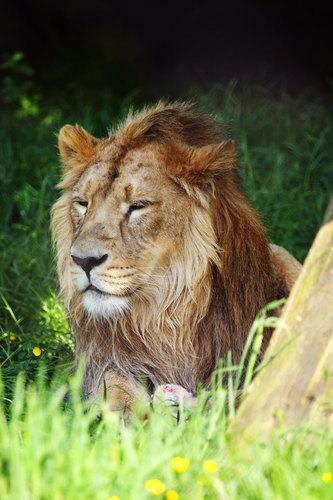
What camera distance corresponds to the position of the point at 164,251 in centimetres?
352

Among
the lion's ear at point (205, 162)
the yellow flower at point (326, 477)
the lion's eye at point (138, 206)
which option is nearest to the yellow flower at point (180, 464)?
the yellow flower at point (326, 477)

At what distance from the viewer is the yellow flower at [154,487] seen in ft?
7.21

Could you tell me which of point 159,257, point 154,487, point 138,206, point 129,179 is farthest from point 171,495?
point 129,179

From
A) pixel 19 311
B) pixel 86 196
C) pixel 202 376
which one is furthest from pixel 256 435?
Result: pixel 19 311

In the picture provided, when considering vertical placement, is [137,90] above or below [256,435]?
above

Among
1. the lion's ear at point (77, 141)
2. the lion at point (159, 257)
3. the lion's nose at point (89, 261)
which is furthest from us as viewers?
the lion's ear at point (77, 141)

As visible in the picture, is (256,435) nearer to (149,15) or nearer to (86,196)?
(86,196)

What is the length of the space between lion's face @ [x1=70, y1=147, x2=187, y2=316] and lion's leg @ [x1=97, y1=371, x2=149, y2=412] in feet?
1.04

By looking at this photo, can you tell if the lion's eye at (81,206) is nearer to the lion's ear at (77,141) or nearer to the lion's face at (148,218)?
the lion's face at (148,218)

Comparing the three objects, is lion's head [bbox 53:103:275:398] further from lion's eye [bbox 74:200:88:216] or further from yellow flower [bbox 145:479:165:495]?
yellow flower [bbox 145:479:165:495]

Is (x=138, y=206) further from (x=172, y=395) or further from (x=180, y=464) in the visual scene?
(x=180, y=464)

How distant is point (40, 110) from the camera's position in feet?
29.3

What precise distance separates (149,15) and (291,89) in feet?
6.51

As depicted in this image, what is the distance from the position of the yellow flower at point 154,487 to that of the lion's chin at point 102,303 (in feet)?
4.20
